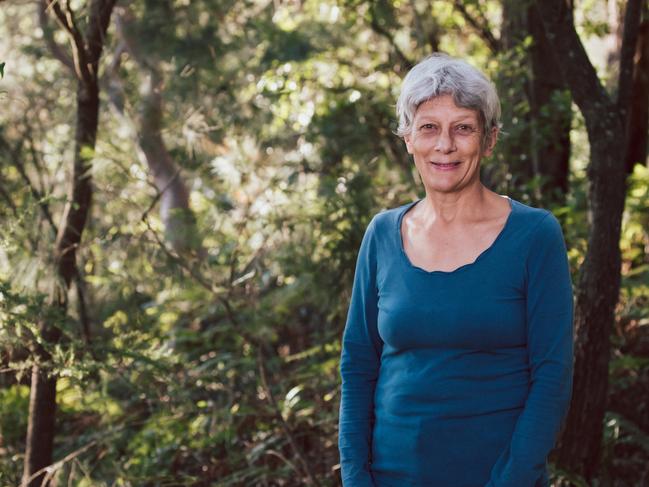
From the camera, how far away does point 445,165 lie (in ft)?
7.94

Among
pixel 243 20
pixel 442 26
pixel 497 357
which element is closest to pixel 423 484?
pixel 497 357

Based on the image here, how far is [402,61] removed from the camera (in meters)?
6.77

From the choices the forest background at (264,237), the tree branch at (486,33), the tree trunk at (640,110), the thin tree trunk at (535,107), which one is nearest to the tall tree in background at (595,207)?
the forest background at (264,237)

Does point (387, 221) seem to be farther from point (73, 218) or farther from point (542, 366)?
point (73, 218)

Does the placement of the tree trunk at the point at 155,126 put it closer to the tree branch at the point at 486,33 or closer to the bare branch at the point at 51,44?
the bare branch at the point at 51,44

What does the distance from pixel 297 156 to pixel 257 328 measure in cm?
227

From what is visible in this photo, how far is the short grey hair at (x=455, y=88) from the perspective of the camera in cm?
235

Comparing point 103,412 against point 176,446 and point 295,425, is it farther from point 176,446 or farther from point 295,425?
point 295,425

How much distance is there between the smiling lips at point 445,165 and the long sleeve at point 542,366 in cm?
35

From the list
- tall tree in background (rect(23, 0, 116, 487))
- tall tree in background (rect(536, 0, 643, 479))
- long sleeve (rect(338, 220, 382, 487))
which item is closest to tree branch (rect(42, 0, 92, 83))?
tall tree in background (rect(23, 0, 116, 487))

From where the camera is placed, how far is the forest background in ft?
12.9

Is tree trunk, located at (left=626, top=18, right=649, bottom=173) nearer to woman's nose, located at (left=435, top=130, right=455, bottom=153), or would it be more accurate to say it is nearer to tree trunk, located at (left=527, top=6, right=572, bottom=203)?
tree trunk, located at (left=527, top=6, right=572, bottom=203)

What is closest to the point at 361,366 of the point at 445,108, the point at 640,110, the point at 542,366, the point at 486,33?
the point at 542,366

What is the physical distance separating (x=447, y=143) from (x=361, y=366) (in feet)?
2.37
